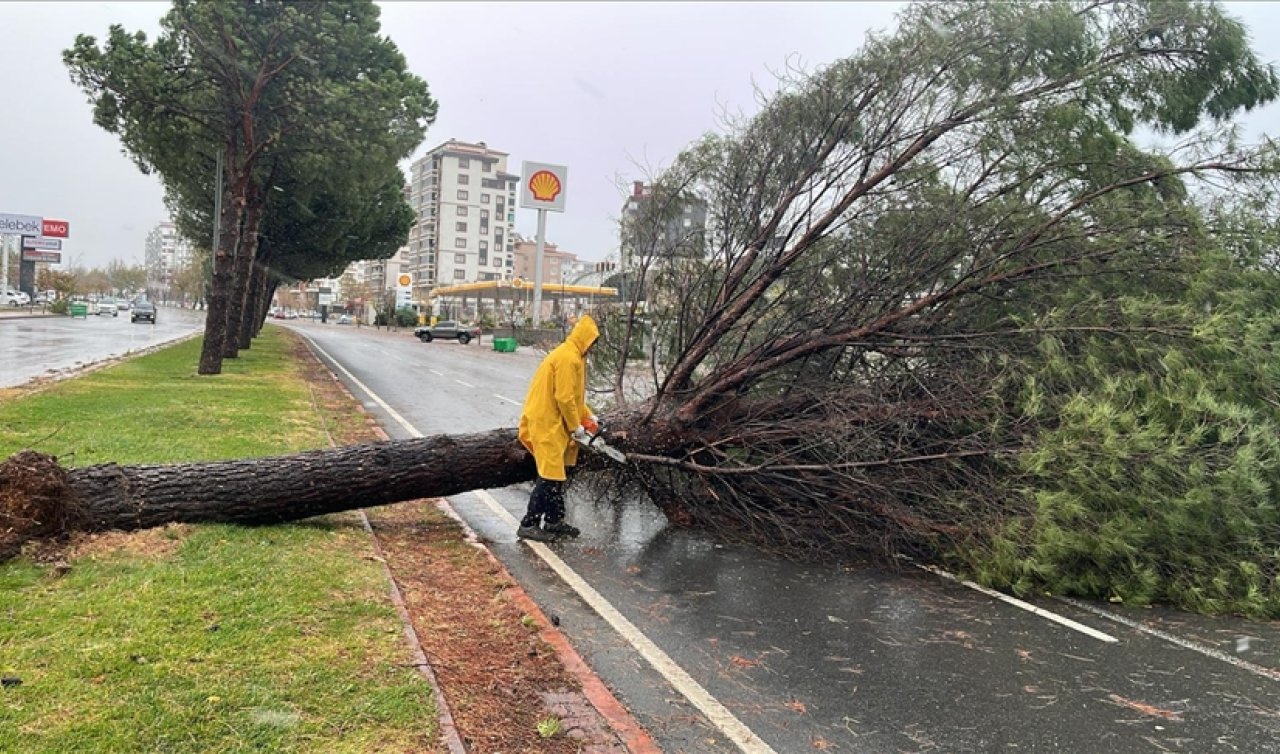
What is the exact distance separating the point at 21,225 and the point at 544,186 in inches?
2259

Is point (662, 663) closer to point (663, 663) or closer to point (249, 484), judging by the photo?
point (663, 663)

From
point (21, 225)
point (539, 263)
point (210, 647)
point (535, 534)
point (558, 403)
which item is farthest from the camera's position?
point (21, 225)

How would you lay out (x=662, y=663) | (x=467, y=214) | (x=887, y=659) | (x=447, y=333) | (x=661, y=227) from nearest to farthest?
(x=662, y=663) < (x=887, y=659) < (x=661, y=227) < (x=447, y=333) < (x=467, y=214)

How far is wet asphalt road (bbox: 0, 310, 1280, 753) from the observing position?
358 cm

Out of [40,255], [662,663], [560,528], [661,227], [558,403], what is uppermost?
[40,255]

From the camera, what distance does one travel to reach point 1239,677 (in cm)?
425

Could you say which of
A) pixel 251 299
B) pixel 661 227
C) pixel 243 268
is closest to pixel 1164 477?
pixel 661 227

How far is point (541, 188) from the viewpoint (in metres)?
43.0

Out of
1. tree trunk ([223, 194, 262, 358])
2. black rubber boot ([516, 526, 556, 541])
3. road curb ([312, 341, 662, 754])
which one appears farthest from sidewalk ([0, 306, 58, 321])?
road curb ([312, 341, 662, 754])

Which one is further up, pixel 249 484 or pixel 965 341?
pixel 965 341

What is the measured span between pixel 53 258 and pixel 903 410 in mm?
97839

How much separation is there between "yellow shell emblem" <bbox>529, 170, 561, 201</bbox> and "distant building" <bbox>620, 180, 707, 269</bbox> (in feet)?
117

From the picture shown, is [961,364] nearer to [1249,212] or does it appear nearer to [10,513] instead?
[1249,212]

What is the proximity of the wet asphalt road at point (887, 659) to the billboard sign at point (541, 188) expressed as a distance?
37.8m
